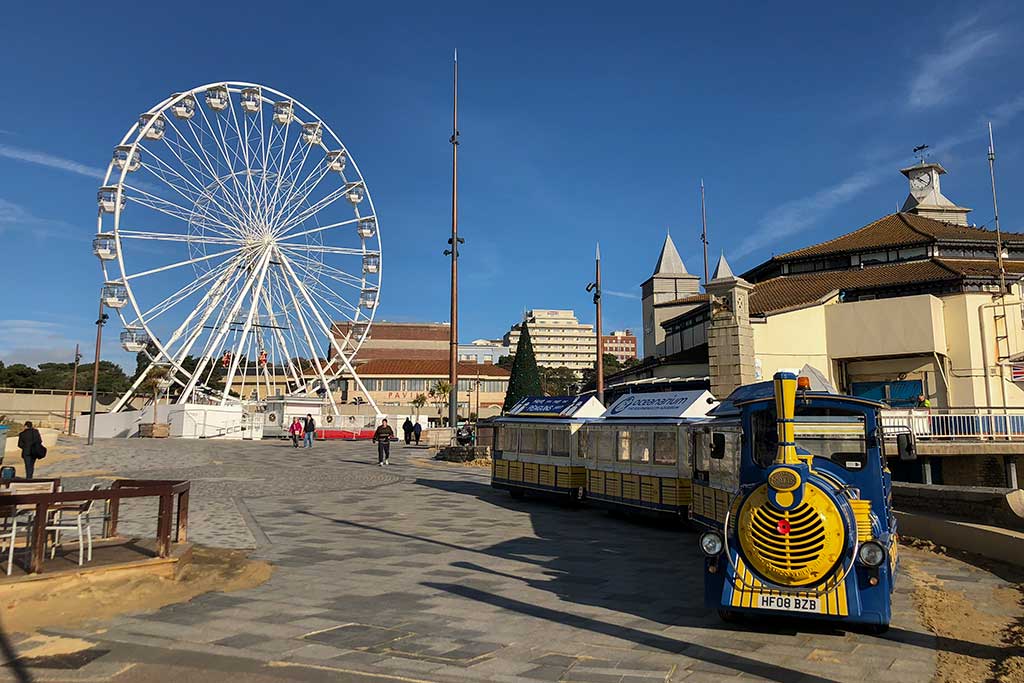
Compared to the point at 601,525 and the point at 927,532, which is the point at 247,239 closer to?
the point at 601,525

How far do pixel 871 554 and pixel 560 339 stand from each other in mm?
186913

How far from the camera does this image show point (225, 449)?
35.9 m

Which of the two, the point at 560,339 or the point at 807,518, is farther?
the point at 560,339

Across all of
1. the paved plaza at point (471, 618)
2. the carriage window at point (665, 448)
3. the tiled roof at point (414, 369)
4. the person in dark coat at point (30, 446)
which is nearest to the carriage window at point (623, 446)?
the carriage window at point (665, 448)

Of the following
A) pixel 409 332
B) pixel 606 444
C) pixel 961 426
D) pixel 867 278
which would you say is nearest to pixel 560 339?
pixel 409 332

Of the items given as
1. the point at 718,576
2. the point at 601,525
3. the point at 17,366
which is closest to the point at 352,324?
the point at 601,525

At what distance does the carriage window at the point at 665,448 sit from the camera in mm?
14859

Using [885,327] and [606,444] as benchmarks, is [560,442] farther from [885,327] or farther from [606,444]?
[885,327]

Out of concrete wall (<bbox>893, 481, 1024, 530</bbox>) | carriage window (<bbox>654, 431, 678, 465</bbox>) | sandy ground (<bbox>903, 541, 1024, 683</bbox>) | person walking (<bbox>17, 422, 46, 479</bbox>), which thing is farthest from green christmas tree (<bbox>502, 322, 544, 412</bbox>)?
sandy ground (<bbox>903, 541, 1024, 683</bbox>)

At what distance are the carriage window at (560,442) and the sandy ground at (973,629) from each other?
904 centimetres

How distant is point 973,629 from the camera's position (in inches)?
300

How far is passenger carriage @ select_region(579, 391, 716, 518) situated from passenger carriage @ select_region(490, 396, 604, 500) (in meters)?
0.42

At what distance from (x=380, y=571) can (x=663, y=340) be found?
133ft

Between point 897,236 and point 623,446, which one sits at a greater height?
point 897,236
